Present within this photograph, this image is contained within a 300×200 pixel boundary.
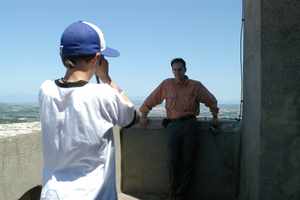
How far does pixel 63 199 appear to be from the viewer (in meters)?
2.02

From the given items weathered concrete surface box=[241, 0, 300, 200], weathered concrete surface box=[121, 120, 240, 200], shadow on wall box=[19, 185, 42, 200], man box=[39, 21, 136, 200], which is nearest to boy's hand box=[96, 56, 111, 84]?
man box=[39, 21, 136, 200]

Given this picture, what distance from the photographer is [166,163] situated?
260 inches

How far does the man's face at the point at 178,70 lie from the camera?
20.6 feet

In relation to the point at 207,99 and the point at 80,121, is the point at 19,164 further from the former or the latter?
the point at 207,99

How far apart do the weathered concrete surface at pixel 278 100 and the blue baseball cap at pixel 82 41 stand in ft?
8.37

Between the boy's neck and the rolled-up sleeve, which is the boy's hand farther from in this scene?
the rolled-up sleeve

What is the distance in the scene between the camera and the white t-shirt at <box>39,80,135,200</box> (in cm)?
205

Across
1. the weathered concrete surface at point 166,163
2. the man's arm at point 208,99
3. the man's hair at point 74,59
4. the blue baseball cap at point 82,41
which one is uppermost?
the blue baseball cap at point 82,41

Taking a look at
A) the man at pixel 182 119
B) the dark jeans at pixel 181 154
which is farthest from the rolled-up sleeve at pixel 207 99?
the dark jeans at pixel 181 154

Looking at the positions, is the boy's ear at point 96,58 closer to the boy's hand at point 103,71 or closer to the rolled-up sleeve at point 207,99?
the boy's hand at point 103,71

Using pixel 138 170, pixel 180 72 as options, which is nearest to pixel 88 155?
Answer: pixel 180 72

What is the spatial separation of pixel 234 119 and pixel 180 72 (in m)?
0.97

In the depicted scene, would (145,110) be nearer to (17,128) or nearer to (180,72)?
(180,72)

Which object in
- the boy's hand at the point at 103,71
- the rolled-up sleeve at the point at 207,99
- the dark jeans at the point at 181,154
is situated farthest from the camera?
the rolled-up sleeve at the point at 207,99
